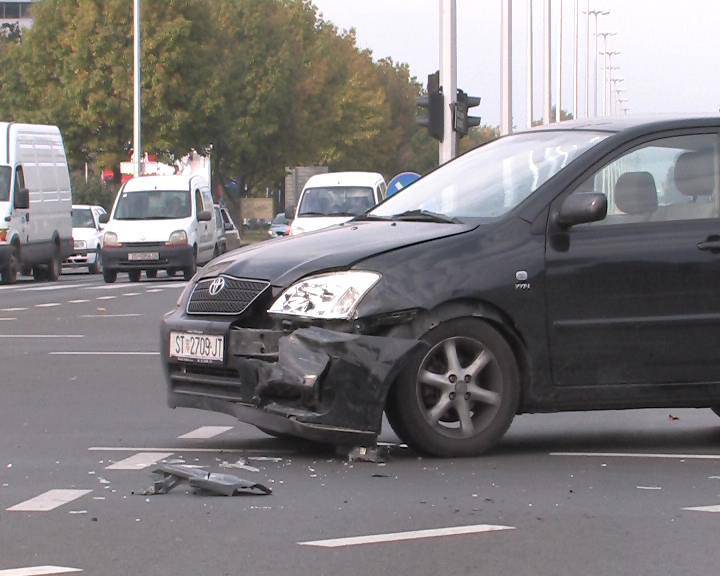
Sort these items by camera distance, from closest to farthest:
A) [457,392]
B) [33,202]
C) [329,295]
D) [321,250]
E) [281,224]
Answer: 1. [329,295]
2. [457,392]
3. [321,250]
4. [33,202]
5. [281,224]

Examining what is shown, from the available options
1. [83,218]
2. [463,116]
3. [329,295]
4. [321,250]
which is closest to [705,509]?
[329,295]

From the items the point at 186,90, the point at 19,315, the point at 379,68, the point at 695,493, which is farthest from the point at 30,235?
the point at 379,68

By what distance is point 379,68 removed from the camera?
11656 cm

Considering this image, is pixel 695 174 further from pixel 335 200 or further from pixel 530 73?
pixel 530 73

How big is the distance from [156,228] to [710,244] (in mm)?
27763

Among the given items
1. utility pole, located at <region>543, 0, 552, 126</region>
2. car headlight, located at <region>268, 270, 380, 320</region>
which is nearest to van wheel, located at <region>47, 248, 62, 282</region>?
utility pole, located at <region>543, 0, 552, 126</region>

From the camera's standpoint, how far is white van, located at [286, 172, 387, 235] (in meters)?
34.6

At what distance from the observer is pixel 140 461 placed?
8.98 m

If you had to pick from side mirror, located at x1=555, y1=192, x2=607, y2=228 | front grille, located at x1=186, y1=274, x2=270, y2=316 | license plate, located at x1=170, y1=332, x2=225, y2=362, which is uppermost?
side mirror, located at x1=555, y1=192, x2=607, y2=228

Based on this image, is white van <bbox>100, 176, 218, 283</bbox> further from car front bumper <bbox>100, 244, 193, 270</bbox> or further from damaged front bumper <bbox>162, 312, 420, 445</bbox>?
damaged front bumper <bbox>162, 312, 420, 445</bbox>

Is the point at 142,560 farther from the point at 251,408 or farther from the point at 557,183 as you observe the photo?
the point at 557,183

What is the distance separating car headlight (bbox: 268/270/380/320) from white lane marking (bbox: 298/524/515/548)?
6.62 ft

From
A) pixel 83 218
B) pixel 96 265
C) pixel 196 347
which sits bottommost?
pixel 96 265

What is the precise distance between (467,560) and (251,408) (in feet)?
9.49
